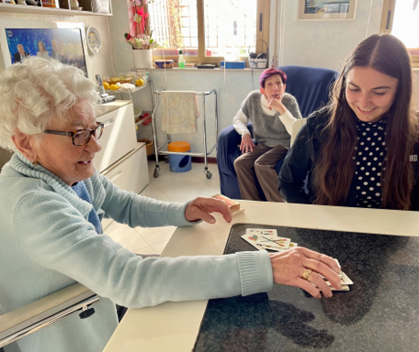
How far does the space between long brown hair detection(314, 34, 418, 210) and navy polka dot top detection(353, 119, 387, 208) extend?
22 mm

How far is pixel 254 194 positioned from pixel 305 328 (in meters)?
1.99

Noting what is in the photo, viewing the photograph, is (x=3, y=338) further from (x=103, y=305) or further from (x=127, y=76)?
(x=127, y=76)

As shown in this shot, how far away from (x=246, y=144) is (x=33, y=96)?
197 centimetres

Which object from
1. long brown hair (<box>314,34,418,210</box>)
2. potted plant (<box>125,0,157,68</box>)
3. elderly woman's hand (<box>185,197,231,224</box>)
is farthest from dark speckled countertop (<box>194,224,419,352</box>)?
potted plant (<box>125,0,157,68</box>)

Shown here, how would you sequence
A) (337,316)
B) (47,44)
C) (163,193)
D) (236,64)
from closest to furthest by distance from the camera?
(337,316) < (47,44) < (163,193) < (236,64)

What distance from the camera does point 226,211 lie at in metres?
1.15

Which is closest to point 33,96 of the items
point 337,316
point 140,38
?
point 337,316

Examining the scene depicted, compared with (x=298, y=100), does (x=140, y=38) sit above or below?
above

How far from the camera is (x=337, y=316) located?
0.77 metres

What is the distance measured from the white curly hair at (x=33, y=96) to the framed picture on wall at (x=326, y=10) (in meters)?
2.90

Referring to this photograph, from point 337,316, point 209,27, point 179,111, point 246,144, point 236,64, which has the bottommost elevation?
point 246,144

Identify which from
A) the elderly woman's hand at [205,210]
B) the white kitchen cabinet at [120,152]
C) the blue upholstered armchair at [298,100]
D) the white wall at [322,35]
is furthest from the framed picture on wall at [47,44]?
the white wall at [322,35]

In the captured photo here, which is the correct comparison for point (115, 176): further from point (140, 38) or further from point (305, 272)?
point (305, 272)

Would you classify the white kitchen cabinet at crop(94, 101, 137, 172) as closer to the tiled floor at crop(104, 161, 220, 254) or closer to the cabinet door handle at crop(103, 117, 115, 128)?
the cabinet door handle at crop(103, 117, 115, 128)
